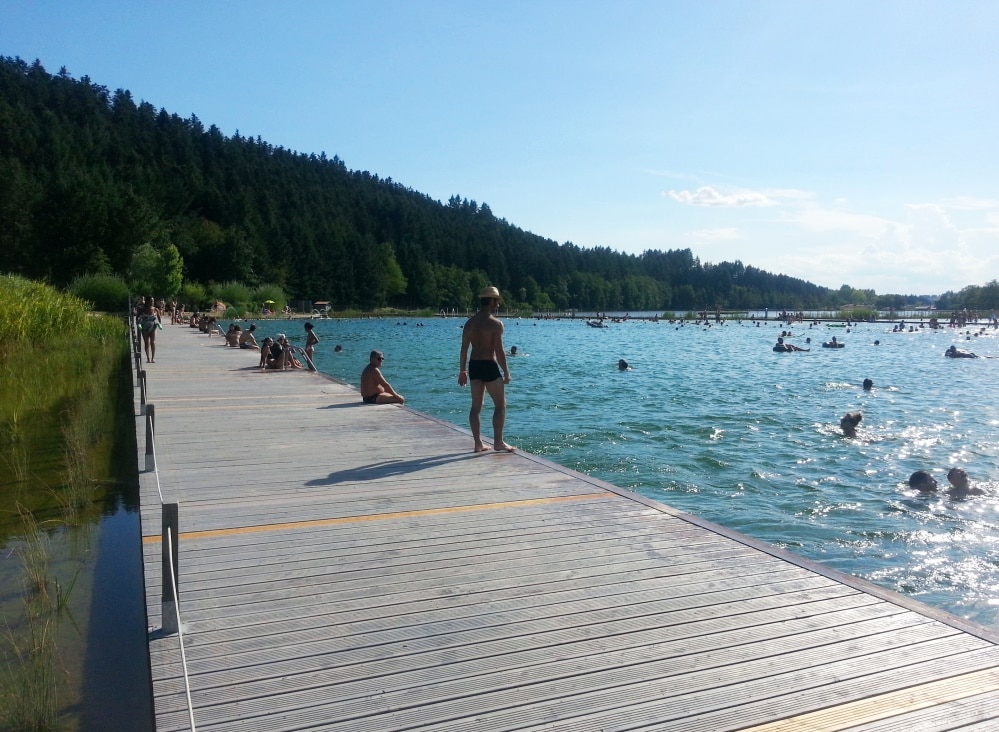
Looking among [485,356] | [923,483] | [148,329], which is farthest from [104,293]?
[923,483]

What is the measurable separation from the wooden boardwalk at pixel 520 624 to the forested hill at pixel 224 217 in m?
73.8

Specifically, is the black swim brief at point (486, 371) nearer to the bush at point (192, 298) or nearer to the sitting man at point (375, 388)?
the sitting man at point (375, 388)

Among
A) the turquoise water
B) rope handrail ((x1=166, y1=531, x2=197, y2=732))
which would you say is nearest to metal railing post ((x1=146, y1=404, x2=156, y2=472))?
rope handrail ((x1=166, y1=531, x2=197, y2=732))

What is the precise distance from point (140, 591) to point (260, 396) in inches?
298

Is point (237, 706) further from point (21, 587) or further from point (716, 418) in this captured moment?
point (716, 418)

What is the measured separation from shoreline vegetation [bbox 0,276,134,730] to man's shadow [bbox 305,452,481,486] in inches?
80.7

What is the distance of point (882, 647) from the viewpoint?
3646 millimetres

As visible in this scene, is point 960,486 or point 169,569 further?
point 960,486

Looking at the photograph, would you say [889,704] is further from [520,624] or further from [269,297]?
[269,297]

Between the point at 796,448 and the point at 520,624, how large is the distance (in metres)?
11.8

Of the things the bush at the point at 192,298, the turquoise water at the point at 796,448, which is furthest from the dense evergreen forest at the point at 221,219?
the turquoise water at the point at 796,448

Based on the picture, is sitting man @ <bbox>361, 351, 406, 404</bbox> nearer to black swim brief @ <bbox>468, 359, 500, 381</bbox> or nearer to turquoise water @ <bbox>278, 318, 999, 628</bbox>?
turquoise water @ <bbox>278, 318, 999, 628</bbox>

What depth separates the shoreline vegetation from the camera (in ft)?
14.4

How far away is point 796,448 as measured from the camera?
14445mm
